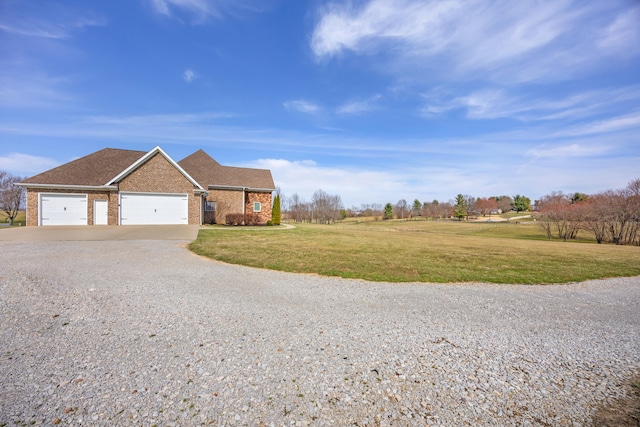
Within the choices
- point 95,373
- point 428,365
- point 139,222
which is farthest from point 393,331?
point 139,222

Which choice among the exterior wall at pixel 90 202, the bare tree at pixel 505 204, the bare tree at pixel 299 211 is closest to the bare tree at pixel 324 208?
the bare tree at pixel 299 211

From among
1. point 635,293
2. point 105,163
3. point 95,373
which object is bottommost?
point 635,293

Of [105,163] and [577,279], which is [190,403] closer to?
[577,279]

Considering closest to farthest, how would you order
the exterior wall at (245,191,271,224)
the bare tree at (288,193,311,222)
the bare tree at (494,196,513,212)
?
the exterior wall at (245,191,271,224)
the bare tree at (288,193,311,222)
the bare tree at (494,196,513,212)

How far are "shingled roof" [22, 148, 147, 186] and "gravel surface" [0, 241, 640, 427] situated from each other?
1733 cm

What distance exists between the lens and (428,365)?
3.06 metres

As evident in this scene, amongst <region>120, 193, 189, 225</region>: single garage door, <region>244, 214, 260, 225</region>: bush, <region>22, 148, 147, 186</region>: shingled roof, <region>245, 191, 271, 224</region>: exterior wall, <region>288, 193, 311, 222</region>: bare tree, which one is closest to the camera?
<region>22, 148, 147, 186</region>: shingled roof

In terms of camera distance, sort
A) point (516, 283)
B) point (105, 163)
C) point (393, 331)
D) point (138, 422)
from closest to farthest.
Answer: point (138, 422)
point (393, 331)
point (516, 283)
point (105, 163)

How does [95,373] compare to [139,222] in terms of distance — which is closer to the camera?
[95,373]

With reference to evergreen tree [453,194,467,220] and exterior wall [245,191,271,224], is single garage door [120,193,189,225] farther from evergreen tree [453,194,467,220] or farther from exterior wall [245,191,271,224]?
evergreen tree [453,194,467,220]

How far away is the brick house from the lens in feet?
61.5

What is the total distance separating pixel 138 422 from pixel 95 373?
3.51 feet

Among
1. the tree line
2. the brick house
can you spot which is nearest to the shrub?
the brick house

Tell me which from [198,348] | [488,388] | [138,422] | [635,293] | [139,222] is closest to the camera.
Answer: [138,422]
